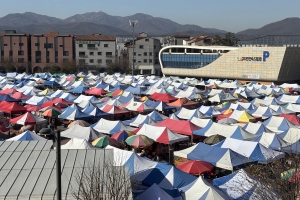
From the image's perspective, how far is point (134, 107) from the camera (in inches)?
765

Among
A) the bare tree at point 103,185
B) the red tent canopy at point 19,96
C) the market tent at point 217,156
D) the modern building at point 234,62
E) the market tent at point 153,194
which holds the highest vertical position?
the modern building at point 234,62

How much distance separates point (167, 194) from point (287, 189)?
6.99 ft

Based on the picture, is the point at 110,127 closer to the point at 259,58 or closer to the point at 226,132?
the point at 226,132

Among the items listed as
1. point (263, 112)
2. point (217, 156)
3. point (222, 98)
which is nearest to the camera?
point (217, 156)

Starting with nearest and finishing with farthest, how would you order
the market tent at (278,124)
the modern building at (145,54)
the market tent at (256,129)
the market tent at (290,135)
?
the market tent at (290,135) → the market tent at (256,129) → the market tent at (278,124) → the modern building at (145,54)

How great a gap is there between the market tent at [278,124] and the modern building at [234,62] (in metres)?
23.5

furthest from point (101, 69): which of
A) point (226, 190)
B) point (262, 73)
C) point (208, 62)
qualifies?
point (226, 190)

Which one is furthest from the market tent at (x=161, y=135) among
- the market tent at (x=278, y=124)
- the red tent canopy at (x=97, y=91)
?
the red tent canopy at (x=97, y=91)

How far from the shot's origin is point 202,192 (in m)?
7.92

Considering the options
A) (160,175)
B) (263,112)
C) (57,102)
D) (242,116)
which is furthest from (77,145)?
(263,112)

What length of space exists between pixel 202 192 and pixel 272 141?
5.34 metres

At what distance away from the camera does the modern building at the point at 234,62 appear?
38.2m

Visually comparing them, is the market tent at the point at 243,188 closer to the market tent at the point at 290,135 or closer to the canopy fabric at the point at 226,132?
the canopy fabric at the point at 226,132

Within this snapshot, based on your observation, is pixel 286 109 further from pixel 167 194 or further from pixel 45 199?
pixel 45 199
